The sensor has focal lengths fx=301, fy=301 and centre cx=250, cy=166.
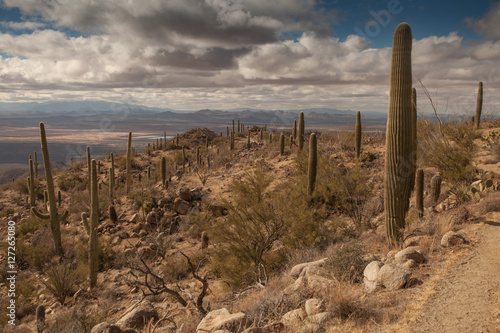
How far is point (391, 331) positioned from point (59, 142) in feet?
469

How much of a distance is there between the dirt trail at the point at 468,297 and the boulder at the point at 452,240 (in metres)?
0.27

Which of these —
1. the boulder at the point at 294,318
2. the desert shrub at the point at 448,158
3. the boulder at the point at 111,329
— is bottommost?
the boulder at the point at 111,329

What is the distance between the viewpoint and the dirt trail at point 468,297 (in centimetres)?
423

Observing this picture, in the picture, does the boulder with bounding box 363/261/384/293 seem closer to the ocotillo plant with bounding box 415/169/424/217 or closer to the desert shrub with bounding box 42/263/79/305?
the ocotillo plant with bounding box 415/169/424/217

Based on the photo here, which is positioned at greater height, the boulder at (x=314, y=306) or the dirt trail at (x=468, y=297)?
the dirt trail at (x=468, y=297)

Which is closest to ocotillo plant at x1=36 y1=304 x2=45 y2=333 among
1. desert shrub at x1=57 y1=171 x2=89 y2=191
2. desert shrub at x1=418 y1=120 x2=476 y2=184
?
desert shrub at x1=418 y1=120 x2=476 y2=184

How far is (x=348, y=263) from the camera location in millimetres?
6387

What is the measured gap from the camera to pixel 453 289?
16.9 ft

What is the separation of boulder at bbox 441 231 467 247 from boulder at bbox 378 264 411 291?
68.7 inches

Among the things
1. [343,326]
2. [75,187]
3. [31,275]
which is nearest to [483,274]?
[343,326]

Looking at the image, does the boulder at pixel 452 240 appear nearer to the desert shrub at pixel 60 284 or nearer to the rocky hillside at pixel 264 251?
the rocky hillside at pixel 264 251

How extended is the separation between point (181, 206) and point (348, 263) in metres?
14.7

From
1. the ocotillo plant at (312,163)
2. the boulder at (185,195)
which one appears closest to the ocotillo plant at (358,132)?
the ocotillo plant at (312,163)

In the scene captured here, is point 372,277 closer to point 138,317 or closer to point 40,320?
point 138,317
